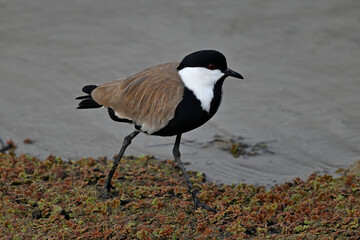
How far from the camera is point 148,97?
6.05 metres

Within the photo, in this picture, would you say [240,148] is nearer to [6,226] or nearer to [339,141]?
[339,141]

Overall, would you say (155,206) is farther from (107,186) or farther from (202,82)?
(202,82)

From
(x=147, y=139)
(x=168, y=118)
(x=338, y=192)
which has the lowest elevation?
(x=147, y=139)

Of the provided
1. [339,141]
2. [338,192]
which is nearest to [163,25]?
[339,141]

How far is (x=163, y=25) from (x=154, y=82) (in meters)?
5.66

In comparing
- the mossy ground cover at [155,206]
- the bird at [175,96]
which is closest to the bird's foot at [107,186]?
the mossy ground cover at [155,206]

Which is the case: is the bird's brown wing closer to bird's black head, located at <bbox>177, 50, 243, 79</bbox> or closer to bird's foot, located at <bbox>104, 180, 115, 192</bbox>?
bird's black head, located at <bbox>177, 50, 243, 79</bbox>

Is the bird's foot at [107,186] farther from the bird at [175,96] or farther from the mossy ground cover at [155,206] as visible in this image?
the bird at [175,96]

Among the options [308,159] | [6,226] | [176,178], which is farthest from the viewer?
[308,159]

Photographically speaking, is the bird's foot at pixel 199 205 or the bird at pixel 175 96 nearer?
the bird at pixel 175 96

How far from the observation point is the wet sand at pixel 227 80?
8.37m

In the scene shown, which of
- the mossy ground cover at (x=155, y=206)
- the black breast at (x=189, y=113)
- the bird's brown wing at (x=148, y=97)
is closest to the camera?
the mossy ground cover at (x=155, y=206)

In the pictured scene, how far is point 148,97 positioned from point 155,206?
1.15 metres

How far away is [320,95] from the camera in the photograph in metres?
9.68
